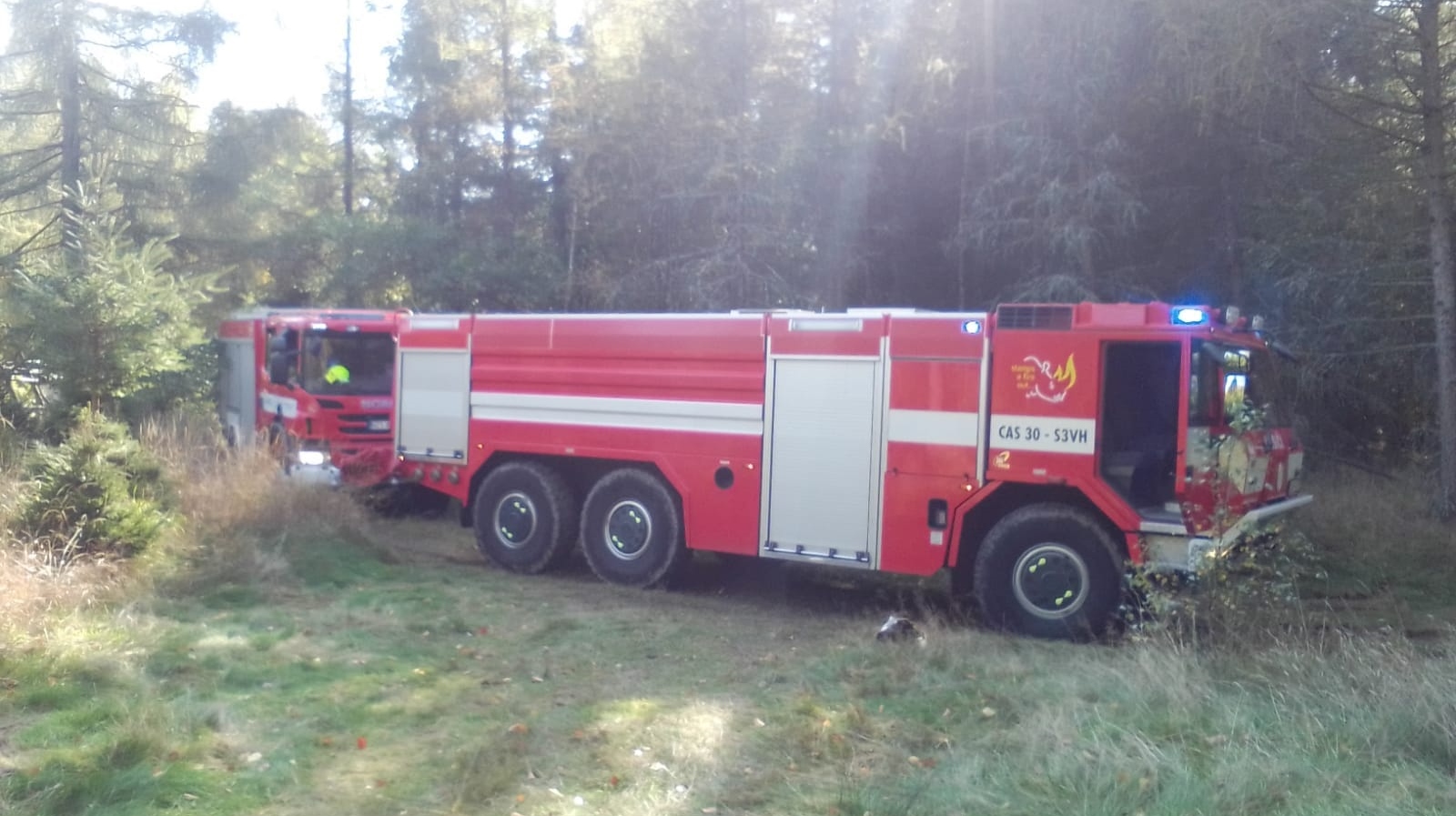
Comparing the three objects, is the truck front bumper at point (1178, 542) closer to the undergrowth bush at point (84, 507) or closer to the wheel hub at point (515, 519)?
the wheel hub at point (515, 519)

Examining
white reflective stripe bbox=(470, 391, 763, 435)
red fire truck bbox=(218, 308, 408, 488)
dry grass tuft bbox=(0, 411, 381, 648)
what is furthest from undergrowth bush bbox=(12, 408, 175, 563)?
red fire truck bbox=(218, 308, 408, 488)

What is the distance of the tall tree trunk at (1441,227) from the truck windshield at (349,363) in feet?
41.6

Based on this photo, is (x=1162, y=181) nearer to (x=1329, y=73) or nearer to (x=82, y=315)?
(x=1329, y=73)

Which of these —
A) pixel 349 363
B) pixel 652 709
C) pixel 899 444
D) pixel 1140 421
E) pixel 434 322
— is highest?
pixel 434 322

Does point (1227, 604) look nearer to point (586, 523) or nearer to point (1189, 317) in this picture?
point (1189, 317)

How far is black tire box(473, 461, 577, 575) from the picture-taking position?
12.0 meters

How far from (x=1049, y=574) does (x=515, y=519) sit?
5.57 meters

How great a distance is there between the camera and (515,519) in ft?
40.3

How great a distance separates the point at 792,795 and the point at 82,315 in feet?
39.9

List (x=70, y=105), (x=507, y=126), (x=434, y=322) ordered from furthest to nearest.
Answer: (x=507, y=126)
(x=70, y=105)
(x=434, y=322)

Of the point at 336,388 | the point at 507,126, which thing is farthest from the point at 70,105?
the point at 507,126

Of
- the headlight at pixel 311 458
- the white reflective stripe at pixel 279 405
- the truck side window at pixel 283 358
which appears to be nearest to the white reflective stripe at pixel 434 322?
the headlight at pixel 311 458

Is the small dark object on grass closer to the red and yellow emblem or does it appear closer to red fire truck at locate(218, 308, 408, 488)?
the red and yellow emblem

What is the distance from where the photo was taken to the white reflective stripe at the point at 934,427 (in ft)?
31.4
